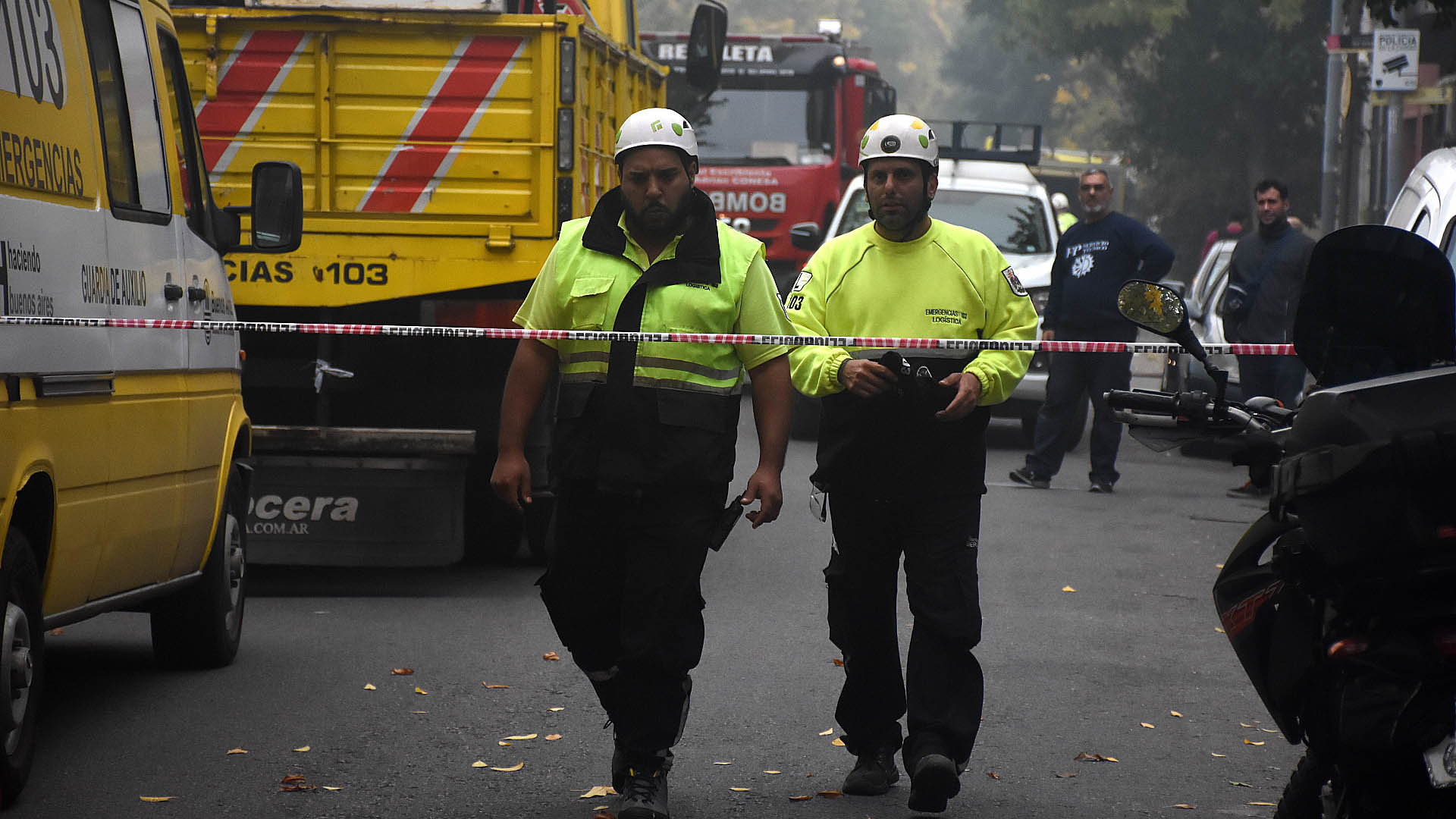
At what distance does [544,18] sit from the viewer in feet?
28.2

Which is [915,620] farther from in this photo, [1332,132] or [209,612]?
[1332,132]

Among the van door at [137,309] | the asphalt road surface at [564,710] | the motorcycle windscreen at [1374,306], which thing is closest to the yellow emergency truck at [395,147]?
the asphalt road surface at [564,710]

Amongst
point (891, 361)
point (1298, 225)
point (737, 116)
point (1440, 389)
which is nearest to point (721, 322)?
point (891, 361)

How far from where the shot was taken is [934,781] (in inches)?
192

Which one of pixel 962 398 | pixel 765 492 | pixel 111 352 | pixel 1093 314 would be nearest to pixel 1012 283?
pixel 962 398

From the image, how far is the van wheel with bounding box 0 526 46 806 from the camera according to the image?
4.96 metres

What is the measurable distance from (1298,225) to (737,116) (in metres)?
Answer: 7.14

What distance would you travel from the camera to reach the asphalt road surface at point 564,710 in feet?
17.1

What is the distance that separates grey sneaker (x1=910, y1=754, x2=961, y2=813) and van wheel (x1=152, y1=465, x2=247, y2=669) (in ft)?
9.52

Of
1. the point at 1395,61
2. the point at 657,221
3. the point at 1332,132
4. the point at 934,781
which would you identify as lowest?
the point at 934,781

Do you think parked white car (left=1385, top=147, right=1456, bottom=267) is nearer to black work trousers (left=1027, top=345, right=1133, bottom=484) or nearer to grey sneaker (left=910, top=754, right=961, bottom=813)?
grey sneaker (left=910, top=754, right=961, bottom=813)

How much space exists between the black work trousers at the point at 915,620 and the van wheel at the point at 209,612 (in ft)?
8.11

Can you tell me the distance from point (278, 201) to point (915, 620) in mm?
2748

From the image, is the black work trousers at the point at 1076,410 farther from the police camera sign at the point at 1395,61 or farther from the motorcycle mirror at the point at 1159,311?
the motorcycle mirror at the point at 1159,311
